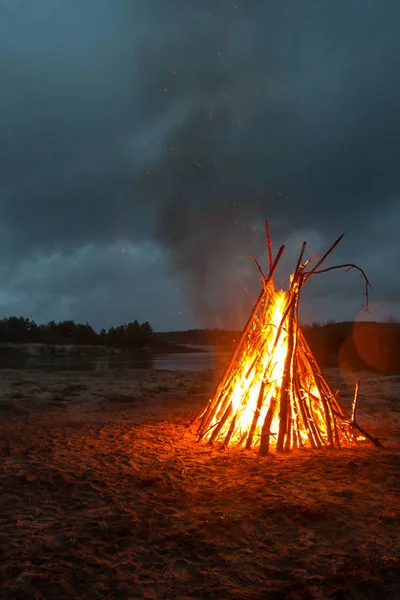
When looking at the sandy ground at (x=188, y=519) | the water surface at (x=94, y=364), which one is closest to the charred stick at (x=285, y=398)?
the sandy ground at (x=188, y=519)

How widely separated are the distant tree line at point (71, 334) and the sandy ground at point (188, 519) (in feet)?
129

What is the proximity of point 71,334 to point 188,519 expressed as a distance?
1899 inches

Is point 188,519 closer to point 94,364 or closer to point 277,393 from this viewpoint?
point 277,393

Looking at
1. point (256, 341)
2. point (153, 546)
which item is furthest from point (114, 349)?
point (153, 546)

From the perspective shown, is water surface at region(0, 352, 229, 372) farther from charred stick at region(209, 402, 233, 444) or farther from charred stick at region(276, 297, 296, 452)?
charred stick at region(276, 297, 296, 452)

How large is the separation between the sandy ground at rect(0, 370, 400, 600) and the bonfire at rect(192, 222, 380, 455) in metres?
0.36

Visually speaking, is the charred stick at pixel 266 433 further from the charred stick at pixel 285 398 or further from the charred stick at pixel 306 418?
the charred stick at pixel 306 418

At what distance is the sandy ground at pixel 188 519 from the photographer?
2.80 metres

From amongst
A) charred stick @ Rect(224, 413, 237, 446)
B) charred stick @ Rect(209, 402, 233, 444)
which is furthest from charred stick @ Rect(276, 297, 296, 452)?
charred stick @ Rect(209, 402, 233, 444)

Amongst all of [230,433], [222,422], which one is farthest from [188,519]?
[222,422]

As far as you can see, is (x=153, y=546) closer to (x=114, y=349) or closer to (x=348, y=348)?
(x=348, y=348)

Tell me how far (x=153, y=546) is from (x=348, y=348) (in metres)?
23.6

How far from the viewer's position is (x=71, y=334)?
49.5 meters

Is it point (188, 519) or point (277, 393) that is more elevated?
point (277, 393)
